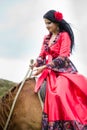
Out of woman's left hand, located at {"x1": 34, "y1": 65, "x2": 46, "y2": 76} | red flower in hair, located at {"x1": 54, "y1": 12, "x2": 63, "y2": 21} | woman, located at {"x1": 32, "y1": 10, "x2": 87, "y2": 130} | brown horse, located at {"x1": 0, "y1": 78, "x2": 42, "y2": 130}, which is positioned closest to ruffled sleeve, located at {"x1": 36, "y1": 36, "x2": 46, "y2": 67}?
woman, located at {"x1": 32, "y1": 10, "x2": 87, "y2": 130}

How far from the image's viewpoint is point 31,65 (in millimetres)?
9633

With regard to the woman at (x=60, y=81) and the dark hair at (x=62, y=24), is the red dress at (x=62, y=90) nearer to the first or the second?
the woman at (x=60, y=81)

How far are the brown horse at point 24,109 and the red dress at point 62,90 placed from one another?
15 centimetres

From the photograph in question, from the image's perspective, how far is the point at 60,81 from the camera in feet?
29.7

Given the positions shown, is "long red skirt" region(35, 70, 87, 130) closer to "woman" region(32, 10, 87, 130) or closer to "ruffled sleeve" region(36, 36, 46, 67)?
"woman" region(32, 10, 87, 130)

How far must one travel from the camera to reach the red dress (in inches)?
343

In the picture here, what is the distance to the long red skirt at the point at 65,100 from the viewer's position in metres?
8.71

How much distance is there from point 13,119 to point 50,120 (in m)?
0.68

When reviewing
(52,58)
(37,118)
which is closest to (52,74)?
(52,58)

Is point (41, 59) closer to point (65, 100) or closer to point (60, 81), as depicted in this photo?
point (60, 81)

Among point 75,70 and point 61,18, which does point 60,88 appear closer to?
point 75,70

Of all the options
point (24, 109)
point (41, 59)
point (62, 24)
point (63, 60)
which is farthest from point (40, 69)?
point (62, 24)

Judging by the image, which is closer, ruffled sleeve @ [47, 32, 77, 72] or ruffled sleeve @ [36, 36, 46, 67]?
ruffled sleeve @ [47, 32, 77, 72]

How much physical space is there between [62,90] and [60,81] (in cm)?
22
